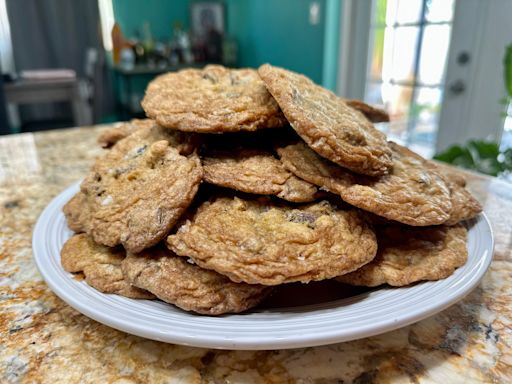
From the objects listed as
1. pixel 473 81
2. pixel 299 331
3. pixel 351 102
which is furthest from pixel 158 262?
pixel 473 81

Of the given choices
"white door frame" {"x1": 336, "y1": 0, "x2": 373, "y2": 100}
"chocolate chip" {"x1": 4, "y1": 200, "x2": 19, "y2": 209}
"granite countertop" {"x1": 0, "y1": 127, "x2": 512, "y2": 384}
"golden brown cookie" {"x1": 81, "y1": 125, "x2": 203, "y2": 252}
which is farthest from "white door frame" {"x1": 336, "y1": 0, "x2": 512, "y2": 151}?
"chocolate chip" {"x1": 4, "y1": 200, "x2": 19, "y2": 209}

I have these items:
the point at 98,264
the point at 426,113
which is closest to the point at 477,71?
the point at 426,113

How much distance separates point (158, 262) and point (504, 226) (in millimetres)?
915

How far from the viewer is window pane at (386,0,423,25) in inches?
108

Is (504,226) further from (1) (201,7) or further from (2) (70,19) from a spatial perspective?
(2) (70,19)

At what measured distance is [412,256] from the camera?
0.70 m

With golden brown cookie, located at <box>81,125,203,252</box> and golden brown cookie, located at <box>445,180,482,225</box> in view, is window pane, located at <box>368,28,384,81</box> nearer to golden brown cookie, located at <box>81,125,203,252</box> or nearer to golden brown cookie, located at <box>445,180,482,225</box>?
golden brown cookie, located at <box>445,180,482,225</box>

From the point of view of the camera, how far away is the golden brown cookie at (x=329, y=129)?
2.20ft

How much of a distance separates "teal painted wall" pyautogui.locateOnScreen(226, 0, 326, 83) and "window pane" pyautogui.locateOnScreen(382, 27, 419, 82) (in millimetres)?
590

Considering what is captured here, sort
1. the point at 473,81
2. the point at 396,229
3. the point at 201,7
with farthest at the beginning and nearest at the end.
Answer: the point at 201,7, the point at 473,81, the point at 396,229

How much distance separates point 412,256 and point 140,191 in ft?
1.61

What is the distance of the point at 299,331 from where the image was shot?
0.53 meters

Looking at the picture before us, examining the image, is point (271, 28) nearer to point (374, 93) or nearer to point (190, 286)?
point (374, 93)

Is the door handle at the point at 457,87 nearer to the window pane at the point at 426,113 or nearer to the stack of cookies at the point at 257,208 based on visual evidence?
the window pane at the point at 426,113
